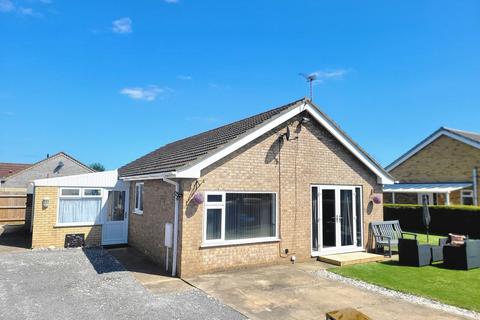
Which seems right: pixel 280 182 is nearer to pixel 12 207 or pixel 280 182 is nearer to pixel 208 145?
pixel 208 145

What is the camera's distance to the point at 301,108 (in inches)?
531

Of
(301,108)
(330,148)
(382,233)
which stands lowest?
(382,233)

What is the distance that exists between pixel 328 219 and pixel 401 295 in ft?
17.7

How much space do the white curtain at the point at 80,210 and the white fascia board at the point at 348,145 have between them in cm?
1150

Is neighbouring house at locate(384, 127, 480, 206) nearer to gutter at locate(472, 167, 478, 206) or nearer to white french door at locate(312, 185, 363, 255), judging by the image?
gutter at locate(472, 167, 478, 206)

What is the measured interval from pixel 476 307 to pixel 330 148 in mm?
7928

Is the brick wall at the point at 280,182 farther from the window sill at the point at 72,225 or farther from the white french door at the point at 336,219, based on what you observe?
the window sill at the point at 72,225

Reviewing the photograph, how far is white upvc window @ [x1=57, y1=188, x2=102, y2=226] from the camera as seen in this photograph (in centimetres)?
1633

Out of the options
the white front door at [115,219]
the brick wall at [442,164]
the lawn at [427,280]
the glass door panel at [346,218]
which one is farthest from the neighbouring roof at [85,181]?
the brick wall at [442,164]

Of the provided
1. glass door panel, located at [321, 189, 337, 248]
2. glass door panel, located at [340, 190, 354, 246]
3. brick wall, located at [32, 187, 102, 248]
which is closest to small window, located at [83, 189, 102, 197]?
brick wall, located at [32, 187, 102, 248]

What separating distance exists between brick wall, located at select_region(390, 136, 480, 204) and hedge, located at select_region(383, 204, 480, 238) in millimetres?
5236

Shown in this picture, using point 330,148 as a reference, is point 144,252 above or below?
below

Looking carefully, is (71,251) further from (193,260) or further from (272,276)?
(272,276)

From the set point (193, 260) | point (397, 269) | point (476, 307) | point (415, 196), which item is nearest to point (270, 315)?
point (193, 260)
